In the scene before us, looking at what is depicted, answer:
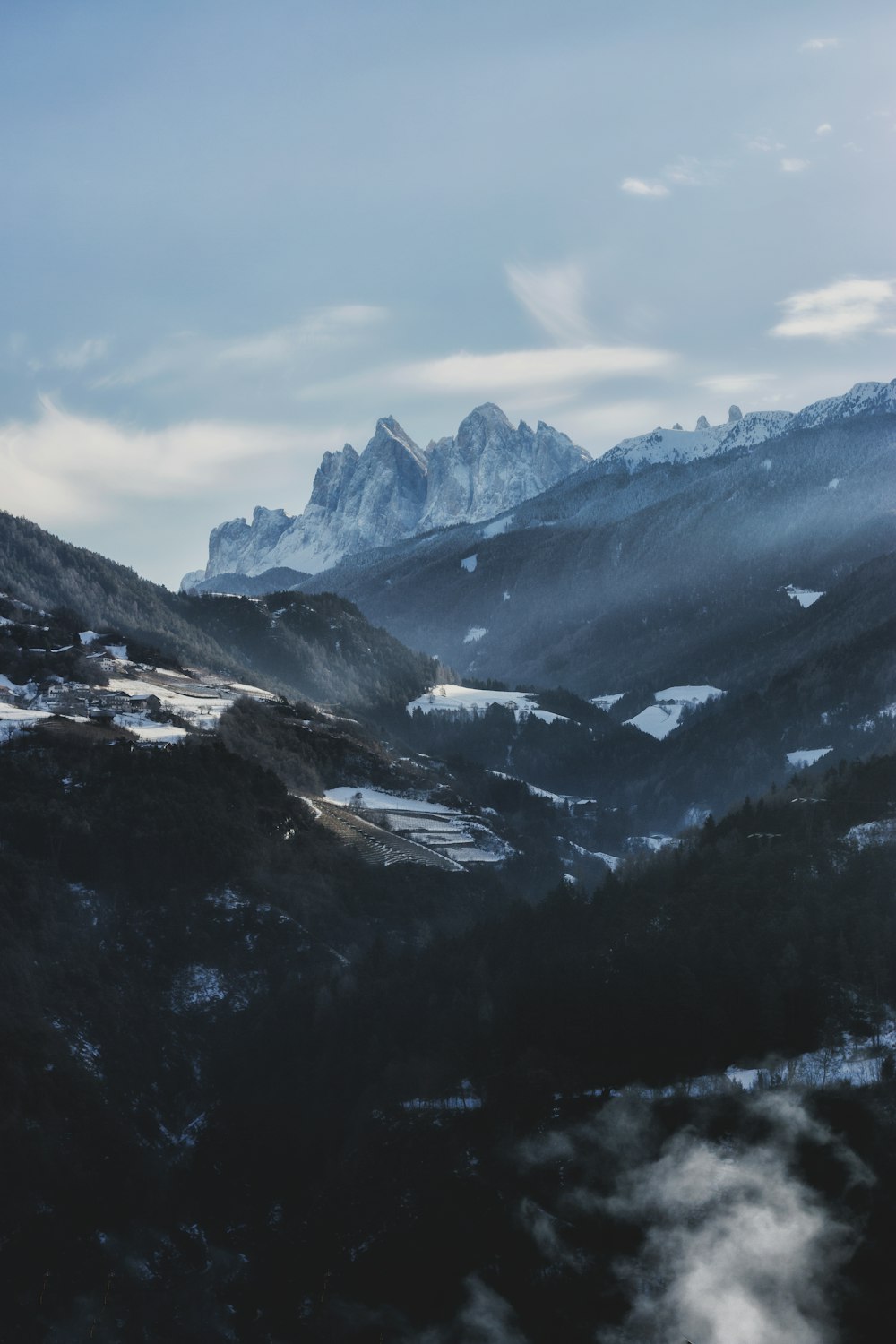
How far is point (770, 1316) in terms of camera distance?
118312 millimetres

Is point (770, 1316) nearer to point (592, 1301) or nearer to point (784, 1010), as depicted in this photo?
point (592, 1301)

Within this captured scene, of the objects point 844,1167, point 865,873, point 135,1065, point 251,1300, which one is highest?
point 865,873

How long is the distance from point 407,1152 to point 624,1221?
2972 cm

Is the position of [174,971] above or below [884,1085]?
above

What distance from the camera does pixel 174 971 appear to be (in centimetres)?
18950

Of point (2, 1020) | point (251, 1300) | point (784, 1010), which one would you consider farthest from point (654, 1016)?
point (2, 1020)

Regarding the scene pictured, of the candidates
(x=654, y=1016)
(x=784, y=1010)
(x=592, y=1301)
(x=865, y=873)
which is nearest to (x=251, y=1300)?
(x=592, y=1301)

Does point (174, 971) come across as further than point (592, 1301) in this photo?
Yes

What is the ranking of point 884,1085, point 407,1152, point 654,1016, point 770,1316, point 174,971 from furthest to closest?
1. point 174,971
2. point 654,1016
3. point 407,1152
4. point 884,1085
5. point 770,1316

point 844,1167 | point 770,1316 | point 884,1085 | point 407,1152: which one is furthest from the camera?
point 407,1152

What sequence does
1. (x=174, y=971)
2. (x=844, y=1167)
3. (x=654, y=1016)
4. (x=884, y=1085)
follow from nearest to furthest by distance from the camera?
(x=844, y=1167) → (x=884, y=1085) → (x=654, y=1016) → (x=174, y=971)

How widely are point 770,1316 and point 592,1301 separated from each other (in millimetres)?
15986

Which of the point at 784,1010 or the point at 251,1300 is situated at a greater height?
the point at 784,1010

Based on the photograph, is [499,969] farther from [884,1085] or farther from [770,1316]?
[770,1316]
